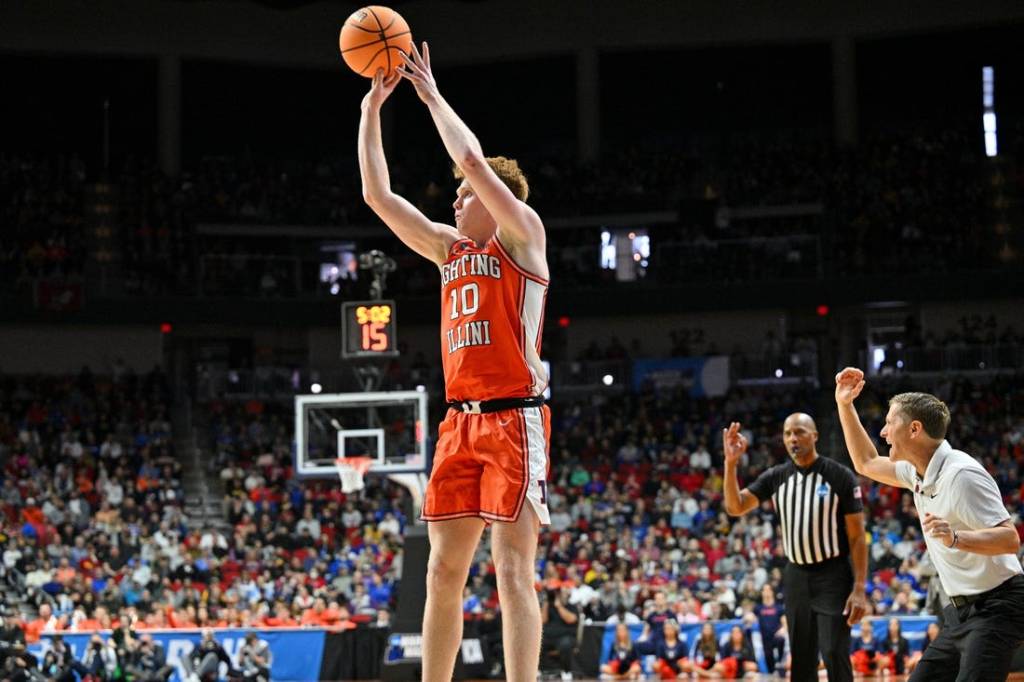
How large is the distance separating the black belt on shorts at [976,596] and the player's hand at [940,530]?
1.55 feet

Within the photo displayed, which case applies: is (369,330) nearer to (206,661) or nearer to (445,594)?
(206,661)

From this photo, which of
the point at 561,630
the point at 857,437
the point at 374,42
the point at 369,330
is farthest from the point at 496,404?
the point at 561,630

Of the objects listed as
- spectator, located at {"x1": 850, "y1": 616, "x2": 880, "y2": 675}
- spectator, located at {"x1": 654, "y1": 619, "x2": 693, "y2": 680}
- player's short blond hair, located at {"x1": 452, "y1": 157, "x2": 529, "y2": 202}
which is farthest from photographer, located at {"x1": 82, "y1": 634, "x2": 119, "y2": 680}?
player's short blond hair, located at {"x1": 452, "y1": 157, "x2": 529, "y2": 202}

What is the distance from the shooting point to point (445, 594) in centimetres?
529

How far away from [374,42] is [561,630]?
12.7m

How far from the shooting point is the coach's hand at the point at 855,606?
803 centimetres

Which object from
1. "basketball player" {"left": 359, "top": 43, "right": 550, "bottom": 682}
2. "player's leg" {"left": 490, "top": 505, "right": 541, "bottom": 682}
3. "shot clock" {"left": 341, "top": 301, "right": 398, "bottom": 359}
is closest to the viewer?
"player's leg" {"left": 490, "top": 505, "right": 541, "bottom": 682}

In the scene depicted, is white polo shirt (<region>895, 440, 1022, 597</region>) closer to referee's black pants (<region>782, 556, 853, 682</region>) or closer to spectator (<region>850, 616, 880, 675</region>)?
referee's black pants (<region>782, 556, 853, 682</region>)

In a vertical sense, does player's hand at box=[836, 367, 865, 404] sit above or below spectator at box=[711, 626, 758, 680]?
above

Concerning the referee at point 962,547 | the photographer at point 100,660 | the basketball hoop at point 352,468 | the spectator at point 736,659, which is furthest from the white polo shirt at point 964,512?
the photographer at point 100,660

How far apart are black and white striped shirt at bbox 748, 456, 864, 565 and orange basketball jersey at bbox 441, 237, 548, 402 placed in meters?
3.52

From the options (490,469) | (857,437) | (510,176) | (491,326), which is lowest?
(490,469)

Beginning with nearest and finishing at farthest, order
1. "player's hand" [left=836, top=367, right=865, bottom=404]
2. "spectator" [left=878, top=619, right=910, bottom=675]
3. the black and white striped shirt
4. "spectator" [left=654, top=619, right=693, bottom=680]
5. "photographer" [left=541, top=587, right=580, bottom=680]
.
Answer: "player's hand" [left=836, top=367, right=865, bottom=404]
the black and white striped shirt
"spectator" [left=878, top=619, right=910, bottom=675]
"spectator" [left=654, top=619, right=693, bottom=680]
"photographer" [left=541, top=587, right=580, bottom=680]

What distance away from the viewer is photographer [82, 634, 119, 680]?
16500 millimetres
